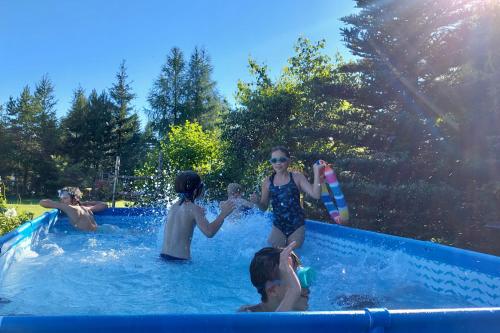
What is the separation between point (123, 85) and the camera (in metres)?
35.3

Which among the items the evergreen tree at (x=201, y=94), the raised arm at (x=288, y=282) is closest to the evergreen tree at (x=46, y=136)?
the evergreen tree at (x=201, y=94)

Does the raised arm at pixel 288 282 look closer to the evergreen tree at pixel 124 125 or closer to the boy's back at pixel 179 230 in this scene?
the boy's back at pixel 179 230

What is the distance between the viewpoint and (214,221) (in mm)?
3953

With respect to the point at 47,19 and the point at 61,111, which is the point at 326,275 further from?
the point at 61,111

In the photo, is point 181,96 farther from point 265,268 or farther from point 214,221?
point 265,268

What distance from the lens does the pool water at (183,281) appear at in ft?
11.5

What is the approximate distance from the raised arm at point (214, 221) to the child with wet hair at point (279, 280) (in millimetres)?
1681

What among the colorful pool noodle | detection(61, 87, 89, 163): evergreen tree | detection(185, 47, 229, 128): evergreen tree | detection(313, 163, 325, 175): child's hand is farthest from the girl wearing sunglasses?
detection(185, 47, 229, 128): evergreen tree

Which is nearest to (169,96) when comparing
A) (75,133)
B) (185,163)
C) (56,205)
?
(75,133)

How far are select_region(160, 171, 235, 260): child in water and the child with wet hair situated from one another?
197 centimetres

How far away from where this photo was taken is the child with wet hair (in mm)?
1966

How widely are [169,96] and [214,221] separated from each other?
106 feet

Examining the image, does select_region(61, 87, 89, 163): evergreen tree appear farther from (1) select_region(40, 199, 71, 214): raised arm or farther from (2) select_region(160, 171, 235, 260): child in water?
(2) select_region(160, 171, 235, 260): child in water

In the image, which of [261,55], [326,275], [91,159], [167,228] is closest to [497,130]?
[326,275]
